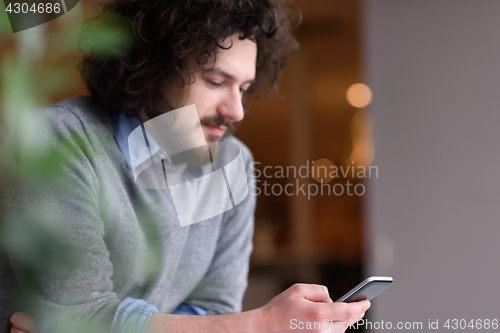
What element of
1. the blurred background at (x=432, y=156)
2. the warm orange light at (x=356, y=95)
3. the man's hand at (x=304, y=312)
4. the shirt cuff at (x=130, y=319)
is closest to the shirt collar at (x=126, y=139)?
the shirt cuff at (x=130, y=319)

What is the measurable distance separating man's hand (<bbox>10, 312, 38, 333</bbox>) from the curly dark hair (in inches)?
15.2

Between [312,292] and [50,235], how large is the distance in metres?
0.36

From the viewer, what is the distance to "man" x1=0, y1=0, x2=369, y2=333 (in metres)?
0.60

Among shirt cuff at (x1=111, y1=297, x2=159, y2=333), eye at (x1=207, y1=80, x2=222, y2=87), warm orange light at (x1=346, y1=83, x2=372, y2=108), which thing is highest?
warm orange light at (x1=346, y1=83, x2=372, y2=108)

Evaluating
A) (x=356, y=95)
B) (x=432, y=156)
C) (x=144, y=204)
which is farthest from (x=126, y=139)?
(x=356, y=95)

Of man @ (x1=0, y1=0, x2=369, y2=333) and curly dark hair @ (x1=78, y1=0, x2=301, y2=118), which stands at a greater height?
curly dark hair @ (x1=78, y1=0, x2=301, y2=118)

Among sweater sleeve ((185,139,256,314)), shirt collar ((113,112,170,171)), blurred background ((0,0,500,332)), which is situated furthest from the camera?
blurred background ((0,0,500,332))

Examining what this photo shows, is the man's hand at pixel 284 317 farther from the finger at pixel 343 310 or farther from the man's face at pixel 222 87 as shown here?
the man's face at pixel 222 87

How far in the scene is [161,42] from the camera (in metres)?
0.85

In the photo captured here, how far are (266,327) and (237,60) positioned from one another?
476 millimetres

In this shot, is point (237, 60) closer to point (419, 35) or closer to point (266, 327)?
point (266, 327)

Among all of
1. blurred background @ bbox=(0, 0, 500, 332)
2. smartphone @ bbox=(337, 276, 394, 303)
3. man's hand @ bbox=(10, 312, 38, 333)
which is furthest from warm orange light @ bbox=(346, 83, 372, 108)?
man's hand @ bbox=(10, 312, 38, 333)

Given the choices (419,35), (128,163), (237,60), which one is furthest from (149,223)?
(419,35)

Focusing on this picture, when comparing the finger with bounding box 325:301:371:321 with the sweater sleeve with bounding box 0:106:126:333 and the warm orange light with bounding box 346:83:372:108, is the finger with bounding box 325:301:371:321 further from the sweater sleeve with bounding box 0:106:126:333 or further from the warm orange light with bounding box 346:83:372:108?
the warm orange light with bounding box 346:83:372:108
